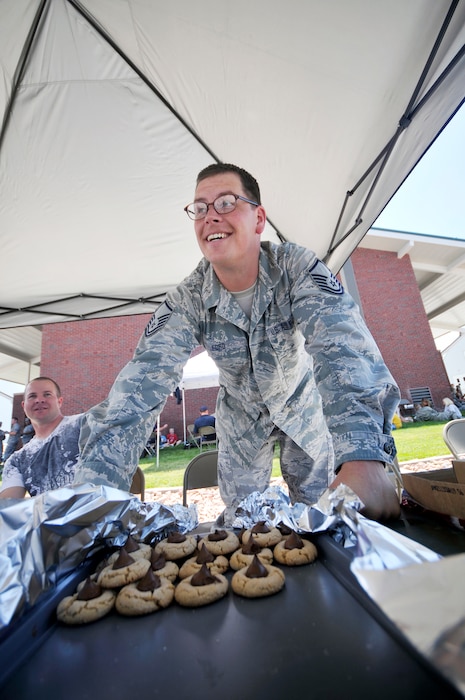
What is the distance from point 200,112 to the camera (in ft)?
6.18

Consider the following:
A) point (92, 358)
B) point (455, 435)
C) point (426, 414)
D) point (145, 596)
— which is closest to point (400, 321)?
point (426, 414)

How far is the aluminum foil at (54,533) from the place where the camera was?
19.8 inches

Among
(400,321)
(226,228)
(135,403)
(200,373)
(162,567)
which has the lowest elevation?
(162,567)

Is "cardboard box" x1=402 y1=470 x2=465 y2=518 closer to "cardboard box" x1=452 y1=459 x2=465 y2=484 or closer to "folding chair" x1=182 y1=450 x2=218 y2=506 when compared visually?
"cardboard box" x1=452 y1=459 x2=465 y2=484

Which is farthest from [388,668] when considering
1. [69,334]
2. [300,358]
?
[69,334]

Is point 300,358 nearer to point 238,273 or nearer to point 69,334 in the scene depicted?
point 238,273

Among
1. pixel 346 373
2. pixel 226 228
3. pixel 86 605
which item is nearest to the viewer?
pixel 86 605

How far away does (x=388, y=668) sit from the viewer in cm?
33

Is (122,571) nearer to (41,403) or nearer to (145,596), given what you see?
(145,596)

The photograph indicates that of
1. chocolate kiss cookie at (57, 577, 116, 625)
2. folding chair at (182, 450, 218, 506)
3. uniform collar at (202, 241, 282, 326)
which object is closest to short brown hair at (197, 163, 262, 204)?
uniform collar at (202, 241, 282, 326)

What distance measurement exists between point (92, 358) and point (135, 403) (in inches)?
460

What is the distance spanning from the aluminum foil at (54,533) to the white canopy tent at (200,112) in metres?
1.79

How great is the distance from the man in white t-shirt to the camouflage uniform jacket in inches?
54.4

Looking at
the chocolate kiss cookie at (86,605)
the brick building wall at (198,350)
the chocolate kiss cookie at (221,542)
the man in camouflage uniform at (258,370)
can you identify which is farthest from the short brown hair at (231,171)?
the brick building wall at (198,350)
